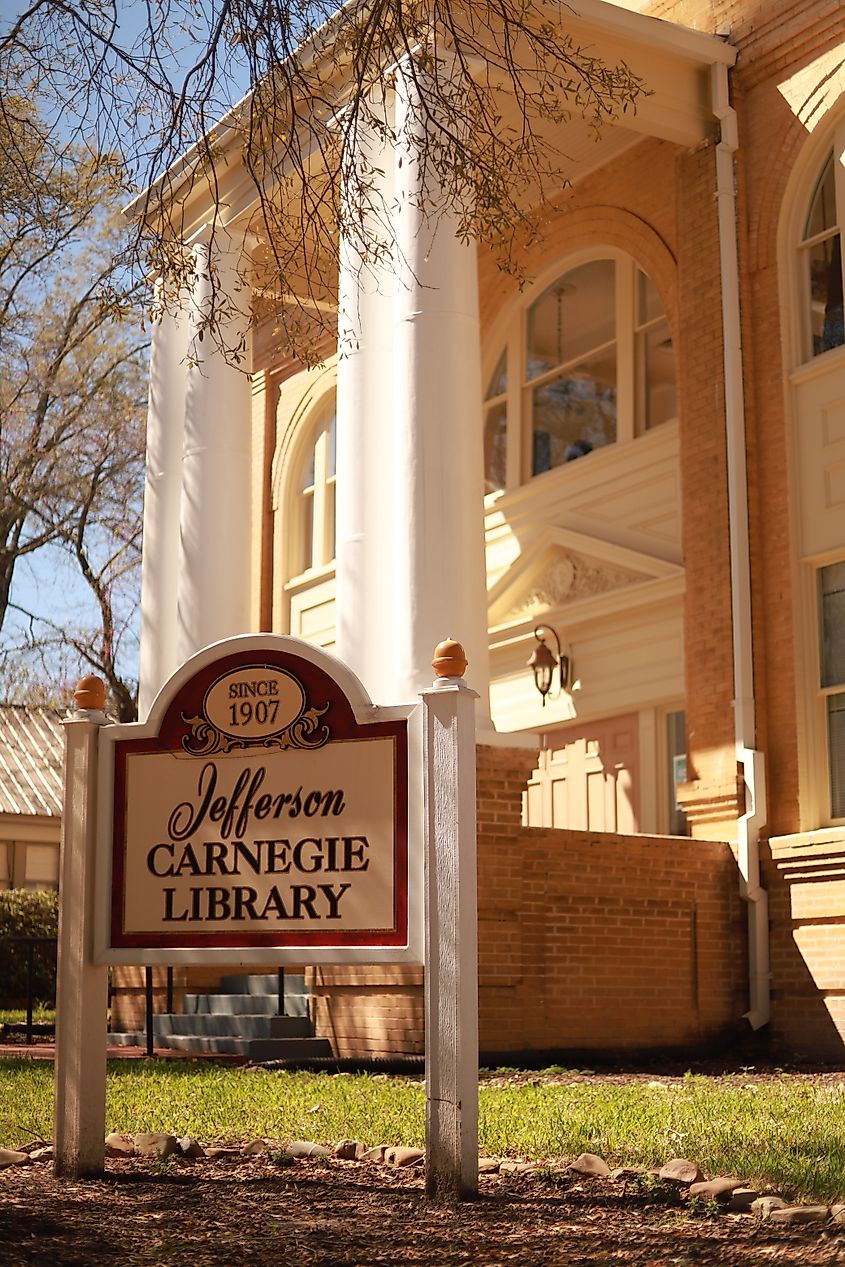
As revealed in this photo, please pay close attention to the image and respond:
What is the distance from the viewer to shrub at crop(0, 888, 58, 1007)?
831 inches

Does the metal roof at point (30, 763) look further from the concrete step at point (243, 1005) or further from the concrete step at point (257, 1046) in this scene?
the concrete step at point (257, 1046)

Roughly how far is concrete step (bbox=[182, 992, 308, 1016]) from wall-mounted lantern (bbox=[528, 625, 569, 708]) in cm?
451

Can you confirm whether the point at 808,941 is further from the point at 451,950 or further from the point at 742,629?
the point at 451,950

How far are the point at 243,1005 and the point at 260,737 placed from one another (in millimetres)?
7631

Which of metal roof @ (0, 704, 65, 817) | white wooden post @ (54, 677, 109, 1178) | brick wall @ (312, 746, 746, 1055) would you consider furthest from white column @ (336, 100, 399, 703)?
metal roof @ (0, 704, 65, 817)

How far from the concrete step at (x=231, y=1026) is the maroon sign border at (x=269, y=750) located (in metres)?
6.18

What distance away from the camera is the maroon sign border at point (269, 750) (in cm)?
542

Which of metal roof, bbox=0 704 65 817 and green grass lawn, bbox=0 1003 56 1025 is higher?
metal roof, bbox=0 704 65 817

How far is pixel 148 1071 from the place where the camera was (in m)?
9.77

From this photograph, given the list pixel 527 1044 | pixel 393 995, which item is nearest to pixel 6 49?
pixel 393 995

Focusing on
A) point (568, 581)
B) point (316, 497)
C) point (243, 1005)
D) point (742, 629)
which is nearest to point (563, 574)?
point (568, 581)

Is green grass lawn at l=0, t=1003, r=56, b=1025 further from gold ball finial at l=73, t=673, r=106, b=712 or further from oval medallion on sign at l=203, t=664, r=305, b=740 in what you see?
oval medallion on sign at l=203, t=664, r=305, b=740

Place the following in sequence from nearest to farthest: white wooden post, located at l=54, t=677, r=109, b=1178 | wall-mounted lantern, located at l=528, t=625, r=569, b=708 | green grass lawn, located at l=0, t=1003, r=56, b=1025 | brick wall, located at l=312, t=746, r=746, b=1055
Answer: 1. white wooden post, located at l=54, t=677, r=109, b=1178
2. brick wall, located at l=312, t=746, r=746, b=1055
3. wall-mounted lantern, located at l=528, t=625, r=569, b=708
4. green grass lawn, located at l=0, t=1003, r=56, b=1025

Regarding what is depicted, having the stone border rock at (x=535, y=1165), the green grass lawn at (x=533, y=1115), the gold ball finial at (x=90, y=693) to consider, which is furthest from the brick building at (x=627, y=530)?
the gold ball finial at (x=90, y=693)
